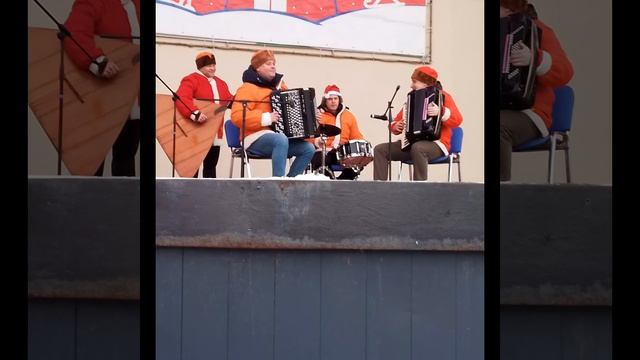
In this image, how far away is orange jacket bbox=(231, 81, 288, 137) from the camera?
450cm

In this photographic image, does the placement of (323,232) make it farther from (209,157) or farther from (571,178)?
(209,157)

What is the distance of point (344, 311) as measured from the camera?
6.46 ft

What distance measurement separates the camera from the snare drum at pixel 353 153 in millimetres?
5359

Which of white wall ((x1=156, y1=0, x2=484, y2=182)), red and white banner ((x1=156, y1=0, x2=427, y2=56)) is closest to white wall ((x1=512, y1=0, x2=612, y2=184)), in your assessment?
white wall ((x1=156, y1=0, x2=484, y2=182))

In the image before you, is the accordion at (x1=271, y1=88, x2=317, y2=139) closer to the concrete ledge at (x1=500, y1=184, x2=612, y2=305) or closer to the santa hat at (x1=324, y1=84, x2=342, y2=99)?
the santa hat at (x1=324, y1=84, x2=342, y2=99)

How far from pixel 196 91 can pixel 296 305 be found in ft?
9.98

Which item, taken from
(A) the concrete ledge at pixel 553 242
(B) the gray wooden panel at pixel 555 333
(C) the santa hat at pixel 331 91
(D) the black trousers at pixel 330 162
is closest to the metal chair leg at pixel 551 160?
(A) the concrete ledge at pixel 553 242

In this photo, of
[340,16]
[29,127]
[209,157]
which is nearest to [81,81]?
[29,127]

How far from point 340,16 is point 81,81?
564cm

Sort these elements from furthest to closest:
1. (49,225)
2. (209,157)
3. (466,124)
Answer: (466,124), (209,157), (49,225)

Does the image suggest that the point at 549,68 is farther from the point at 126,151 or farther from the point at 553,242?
the point at 126,151

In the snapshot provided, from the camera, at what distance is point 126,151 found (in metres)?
0.83

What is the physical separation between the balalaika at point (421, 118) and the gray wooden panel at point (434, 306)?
2.93 meters
